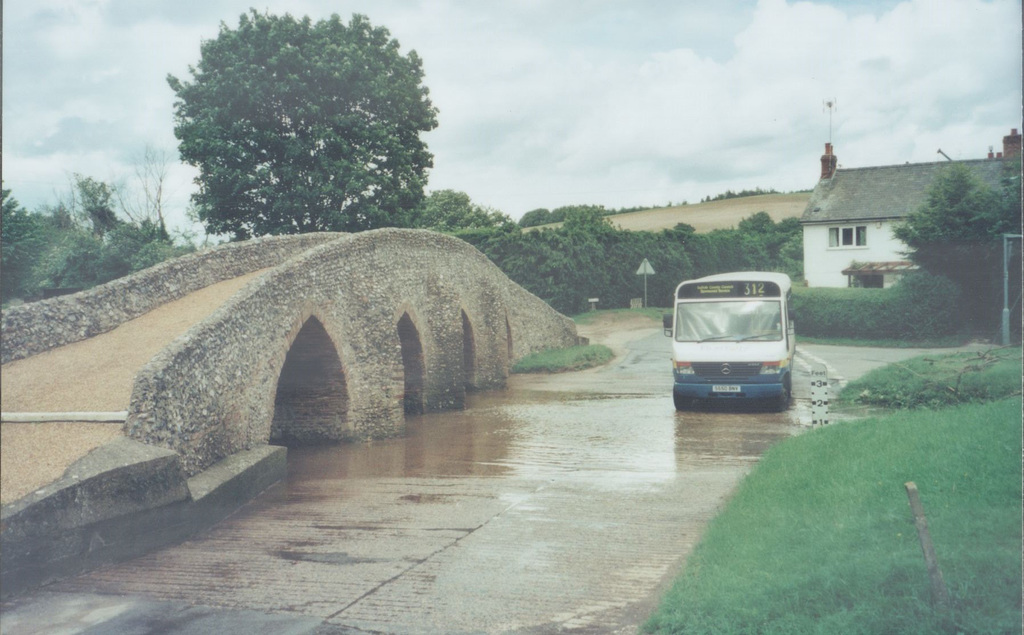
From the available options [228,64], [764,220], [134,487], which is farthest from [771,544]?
[764,220]

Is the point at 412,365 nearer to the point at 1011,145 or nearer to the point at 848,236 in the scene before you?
the point at 1011,145

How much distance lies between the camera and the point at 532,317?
103ft

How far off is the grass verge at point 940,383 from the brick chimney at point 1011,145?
11.5 ft

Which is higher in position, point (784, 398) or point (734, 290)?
point (734, 290)

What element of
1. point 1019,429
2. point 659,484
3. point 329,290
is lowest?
→ point 659,484

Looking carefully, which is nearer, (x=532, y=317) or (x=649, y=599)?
(x=649, y=599)

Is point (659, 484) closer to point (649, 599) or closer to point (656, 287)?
point (649, 599)

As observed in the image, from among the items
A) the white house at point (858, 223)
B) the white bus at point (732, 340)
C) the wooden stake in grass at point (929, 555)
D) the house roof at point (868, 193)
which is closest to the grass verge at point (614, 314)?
the white house at point (858, 223)

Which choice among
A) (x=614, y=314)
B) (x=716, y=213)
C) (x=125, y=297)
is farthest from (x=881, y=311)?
(x=716, y=213)

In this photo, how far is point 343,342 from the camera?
1591cm

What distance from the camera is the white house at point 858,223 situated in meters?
34.8

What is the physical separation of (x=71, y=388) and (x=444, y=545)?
16.0 ft

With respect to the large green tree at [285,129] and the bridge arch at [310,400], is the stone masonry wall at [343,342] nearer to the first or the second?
the bridge arch at [310,400]

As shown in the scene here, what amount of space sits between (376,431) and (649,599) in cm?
1059
